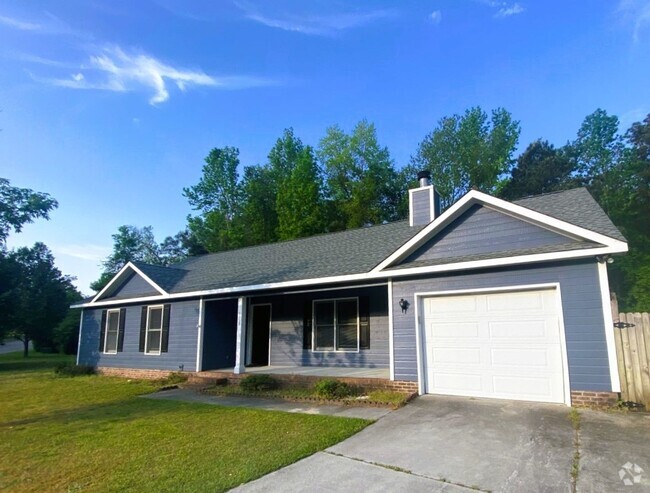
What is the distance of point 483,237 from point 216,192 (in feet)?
98.2

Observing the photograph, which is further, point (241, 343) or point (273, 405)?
point (241, 343)

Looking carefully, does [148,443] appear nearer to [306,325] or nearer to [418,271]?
[418,271]

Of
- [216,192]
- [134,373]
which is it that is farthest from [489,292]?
[216,192]

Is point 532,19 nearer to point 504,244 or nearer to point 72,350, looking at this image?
point 504,244

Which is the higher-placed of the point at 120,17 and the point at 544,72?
the point at 544,72

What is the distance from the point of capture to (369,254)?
10930 mm

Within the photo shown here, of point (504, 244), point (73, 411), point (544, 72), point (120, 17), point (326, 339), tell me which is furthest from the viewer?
point (544, 72)

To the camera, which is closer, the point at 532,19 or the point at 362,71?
the point at 532,19

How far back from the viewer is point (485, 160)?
28.0 m

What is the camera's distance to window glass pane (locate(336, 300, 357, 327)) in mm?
11632

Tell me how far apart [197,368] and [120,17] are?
9773mm

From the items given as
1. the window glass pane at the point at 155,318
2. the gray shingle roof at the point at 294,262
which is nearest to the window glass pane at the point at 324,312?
the gray shingle roof at the point at 294,262

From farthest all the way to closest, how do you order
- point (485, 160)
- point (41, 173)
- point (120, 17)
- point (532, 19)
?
point (485, 160)
point (41, 173)
point (532, 19)
point (120, 17)

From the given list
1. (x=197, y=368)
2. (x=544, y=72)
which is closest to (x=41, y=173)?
(x=197, y=368)
